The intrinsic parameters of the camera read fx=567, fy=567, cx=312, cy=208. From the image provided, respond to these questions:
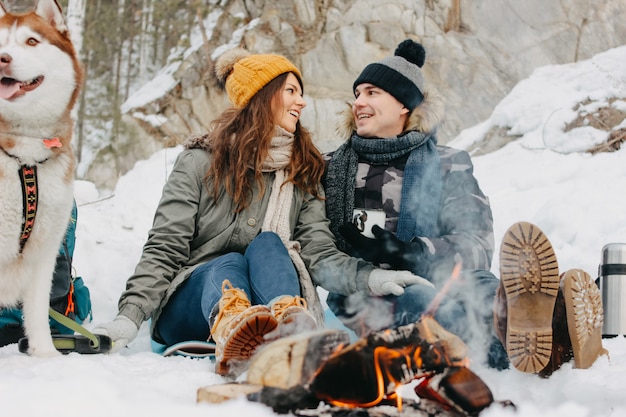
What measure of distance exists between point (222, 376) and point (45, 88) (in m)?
1.12

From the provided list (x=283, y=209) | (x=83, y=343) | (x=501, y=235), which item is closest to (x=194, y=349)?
(x=83, y=343)

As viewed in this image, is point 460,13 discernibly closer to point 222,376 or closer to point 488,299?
point 488,299

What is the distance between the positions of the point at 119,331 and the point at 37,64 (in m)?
1.01

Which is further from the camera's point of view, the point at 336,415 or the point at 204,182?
the point at 204,182

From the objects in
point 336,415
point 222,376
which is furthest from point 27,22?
point 336,415

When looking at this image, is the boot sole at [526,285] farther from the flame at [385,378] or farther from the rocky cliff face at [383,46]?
the rocky cliff face at [383,46]

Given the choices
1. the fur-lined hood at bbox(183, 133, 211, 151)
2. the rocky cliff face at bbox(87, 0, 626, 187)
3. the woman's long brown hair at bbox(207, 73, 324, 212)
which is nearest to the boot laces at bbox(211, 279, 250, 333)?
the woman's long brown hair at bbox(207, 73, 324, 212)

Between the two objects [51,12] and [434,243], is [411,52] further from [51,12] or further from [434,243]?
[51,12]

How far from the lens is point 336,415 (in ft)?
4.04

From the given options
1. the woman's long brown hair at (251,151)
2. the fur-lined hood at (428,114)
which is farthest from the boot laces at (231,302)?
the fur-lined hood at (428,114)

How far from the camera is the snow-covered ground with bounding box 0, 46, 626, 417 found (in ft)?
4.17

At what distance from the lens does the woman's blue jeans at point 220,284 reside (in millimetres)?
2164

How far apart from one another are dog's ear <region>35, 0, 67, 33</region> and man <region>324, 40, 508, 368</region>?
4.53ft

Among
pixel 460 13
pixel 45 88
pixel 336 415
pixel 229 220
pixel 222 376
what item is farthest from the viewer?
pixel 460 13
